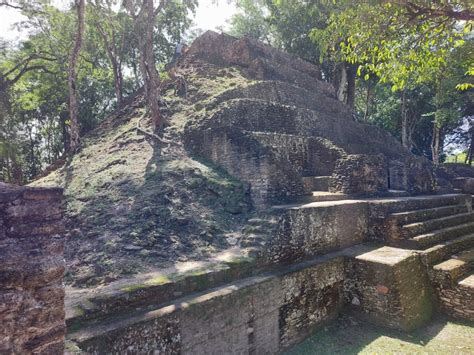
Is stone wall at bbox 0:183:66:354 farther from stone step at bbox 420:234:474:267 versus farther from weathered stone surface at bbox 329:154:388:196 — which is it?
weathered stone surface at bbox 329:154:388:196

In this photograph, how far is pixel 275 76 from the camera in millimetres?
14391

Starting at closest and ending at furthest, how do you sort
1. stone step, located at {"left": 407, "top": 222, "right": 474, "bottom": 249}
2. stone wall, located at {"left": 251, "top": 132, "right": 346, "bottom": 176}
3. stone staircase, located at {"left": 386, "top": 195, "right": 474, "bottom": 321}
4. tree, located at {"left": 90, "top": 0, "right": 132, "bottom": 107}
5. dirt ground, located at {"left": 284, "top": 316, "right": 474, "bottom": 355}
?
dirt ground, located at {"left": 284, "top": 316, "right": 474, "bottom": 355}
stone staircase, located at {"left": 386, "top": 195, "right": 474, "bottom": 321}
stone step, located at {"left": 407, "top": 222, "right": 474, "bottom": 249}
stone wall, located at {"left": 251, "top": 132, "right": 346, "bottom": 176}
tree, located at {"left": 90, "top": 0, "right": 132, "bottom": 107}

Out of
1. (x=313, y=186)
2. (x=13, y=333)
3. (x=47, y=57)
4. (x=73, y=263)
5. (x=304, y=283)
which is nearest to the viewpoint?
(x=13, y=333)

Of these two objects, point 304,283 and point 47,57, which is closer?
point 304,283

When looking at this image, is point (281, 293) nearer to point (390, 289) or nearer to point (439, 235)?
point (390, 289)

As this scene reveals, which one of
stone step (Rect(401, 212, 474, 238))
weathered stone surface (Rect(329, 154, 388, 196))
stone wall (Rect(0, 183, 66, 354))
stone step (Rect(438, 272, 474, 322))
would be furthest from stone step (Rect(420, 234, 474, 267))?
stone wall (Rect(0, 183, 66, 354))

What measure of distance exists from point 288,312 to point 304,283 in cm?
56

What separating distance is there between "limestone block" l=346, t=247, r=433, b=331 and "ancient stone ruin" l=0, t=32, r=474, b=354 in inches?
0.7

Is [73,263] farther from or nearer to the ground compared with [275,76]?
nearer to the ground

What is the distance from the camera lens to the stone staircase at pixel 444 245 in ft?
19.3

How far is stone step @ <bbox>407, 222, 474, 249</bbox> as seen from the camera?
261 inches

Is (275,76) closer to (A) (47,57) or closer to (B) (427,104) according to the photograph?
(A) (47,57)

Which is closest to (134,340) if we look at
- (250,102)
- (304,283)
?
(304,283)

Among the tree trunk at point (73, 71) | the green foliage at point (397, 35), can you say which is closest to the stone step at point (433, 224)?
the green foliage at point (397, 35)
